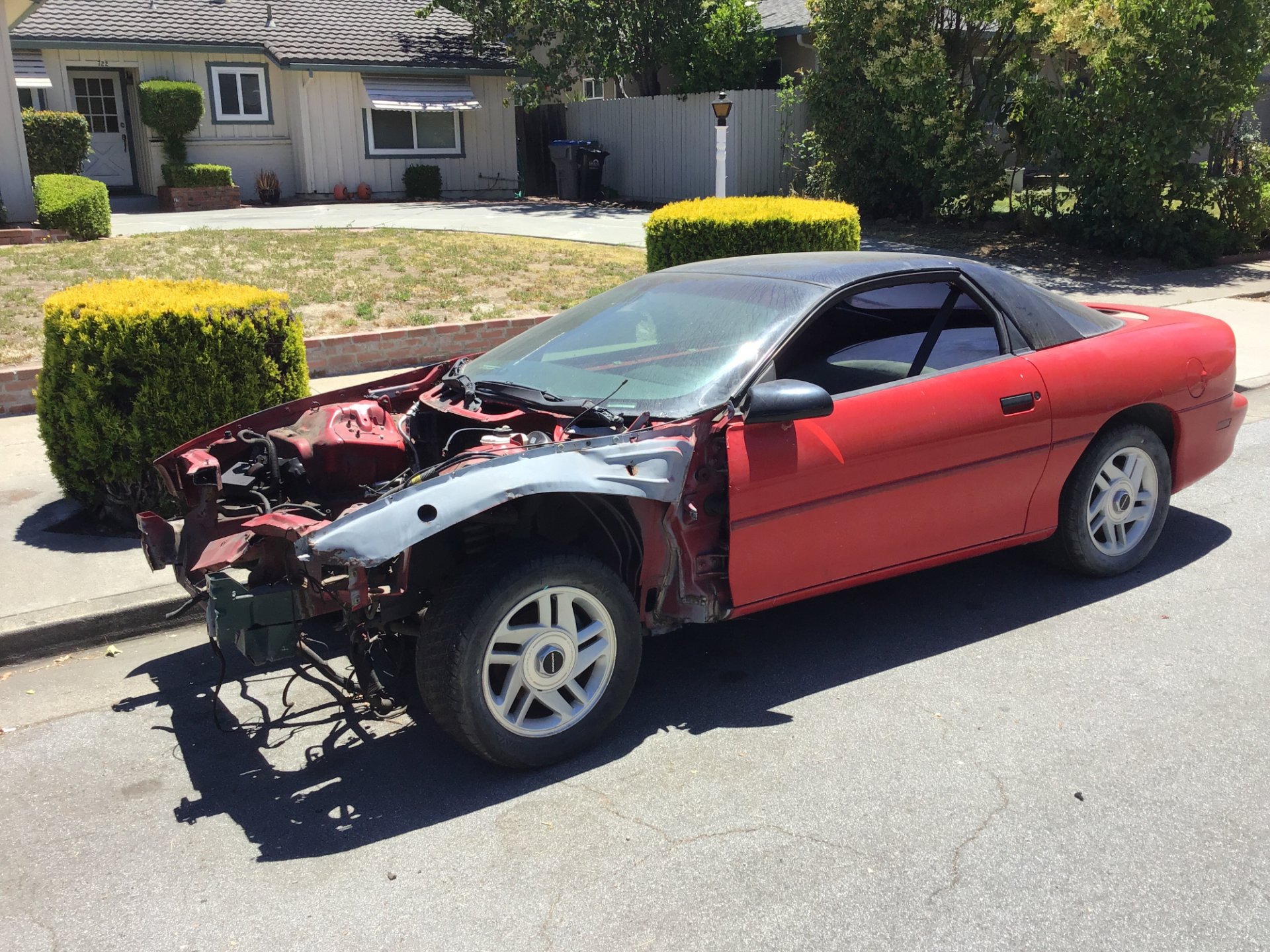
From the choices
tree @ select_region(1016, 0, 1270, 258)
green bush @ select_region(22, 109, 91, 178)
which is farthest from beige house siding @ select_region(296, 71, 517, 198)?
tree @ select_region(1016, 0, 1270, 258)

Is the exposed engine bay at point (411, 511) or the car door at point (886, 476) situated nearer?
the exposed engine bay at point (411, 511)

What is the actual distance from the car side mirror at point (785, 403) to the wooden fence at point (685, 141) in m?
17.0

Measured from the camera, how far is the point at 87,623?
4.72 m

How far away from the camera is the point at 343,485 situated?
13.6 feet

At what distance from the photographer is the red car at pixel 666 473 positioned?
345 centimetres

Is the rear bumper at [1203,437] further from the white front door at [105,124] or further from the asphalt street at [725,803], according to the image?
the white front door at [105,124]

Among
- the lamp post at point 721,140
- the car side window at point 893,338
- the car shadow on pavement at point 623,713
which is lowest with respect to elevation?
the car shadow on pavement at point 623,713

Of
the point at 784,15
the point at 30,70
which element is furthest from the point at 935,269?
the point at 30,70

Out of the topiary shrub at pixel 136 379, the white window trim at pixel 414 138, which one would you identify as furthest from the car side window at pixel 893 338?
the white window trim at pixel 414 138

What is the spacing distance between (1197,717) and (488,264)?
34.3 feet

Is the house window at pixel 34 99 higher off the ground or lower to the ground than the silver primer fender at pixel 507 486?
higher

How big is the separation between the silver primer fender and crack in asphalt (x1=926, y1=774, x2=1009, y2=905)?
1.41 meters

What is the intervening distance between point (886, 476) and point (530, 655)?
1563 mm

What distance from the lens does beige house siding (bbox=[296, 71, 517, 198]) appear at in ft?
75.8
